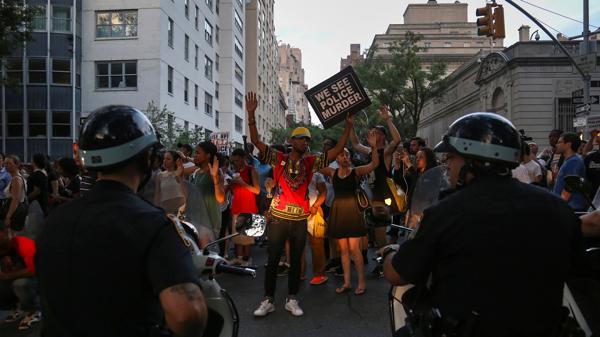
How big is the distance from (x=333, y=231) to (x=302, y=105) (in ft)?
608

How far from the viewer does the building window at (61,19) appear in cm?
2736

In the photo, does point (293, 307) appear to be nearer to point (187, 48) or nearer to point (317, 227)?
point (317, 227)

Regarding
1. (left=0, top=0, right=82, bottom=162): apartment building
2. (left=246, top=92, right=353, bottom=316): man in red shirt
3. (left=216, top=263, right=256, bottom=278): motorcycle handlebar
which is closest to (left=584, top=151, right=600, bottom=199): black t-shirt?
(left=246, top=92, right=353, bottom=316): man in red shirt

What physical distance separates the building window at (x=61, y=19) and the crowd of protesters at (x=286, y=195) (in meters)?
21.0

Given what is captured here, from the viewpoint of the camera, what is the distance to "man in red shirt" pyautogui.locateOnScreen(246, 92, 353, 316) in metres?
5.79

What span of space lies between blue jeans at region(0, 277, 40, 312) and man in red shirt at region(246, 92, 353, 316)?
2.27 metres

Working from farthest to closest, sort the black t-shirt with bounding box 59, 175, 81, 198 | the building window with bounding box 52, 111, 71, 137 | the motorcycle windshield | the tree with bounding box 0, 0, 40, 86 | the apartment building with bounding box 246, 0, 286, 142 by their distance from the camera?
the apartment building with bounding box 246, 0, 286, 142, the building window with bounding box 52, 111, 71, 137, the tree with bounding box 0, 0, 40, 86, the black t-shirt with bounding box 59, 175, 81, 198, the motorcycle windshield

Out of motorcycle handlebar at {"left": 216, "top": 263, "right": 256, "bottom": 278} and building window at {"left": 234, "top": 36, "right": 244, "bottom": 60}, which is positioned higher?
building window at {"left": 234, "top": 36, "right": 244, "bottom": 60}

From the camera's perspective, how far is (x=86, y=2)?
2806 centimetres

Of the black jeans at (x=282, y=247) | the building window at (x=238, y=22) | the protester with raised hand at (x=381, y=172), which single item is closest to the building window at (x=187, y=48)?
the building window at (x=238, y=22)

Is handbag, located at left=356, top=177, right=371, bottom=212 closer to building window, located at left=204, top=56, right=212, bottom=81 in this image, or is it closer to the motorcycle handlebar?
the motorcycle handlebar

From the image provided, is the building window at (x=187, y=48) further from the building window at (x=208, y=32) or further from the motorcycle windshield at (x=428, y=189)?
the motorcycle windshield at (x=428, y=189)

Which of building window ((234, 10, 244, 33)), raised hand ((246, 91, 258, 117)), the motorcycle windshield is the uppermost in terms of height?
building window ((234, 10, 244, 33))

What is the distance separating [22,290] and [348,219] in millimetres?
3888
